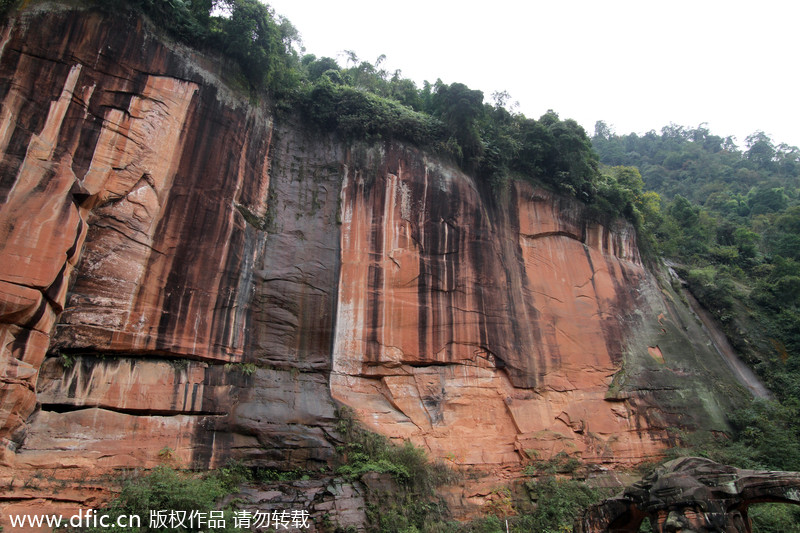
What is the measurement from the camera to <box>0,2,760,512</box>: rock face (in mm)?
8641

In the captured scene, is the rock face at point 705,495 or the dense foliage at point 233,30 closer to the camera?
the rock face at point 705,495

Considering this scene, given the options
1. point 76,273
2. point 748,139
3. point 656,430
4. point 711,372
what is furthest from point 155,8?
point 748,139

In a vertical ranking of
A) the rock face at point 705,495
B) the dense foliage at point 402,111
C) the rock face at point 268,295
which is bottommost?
the rock face at point 705,495

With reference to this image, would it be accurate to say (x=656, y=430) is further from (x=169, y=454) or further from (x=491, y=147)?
(x=169, y=454)

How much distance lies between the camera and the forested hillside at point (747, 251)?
1451 cm

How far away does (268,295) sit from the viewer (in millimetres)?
11633

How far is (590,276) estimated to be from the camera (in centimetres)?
1602

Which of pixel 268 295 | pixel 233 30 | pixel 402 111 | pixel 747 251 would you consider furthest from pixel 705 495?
pixel 747 251

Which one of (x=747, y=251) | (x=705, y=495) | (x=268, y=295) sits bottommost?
(x=705, y=495)

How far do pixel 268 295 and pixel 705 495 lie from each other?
9344mm

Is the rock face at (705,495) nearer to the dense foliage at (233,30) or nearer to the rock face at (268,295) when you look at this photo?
the rock face at (268,295)

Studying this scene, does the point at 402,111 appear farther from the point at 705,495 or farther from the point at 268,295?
the point at 705,495

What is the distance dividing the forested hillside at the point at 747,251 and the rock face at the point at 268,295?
5.35 ft

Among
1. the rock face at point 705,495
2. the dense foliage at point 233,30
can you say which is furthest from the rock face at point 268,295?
the rock face at point 705,495
